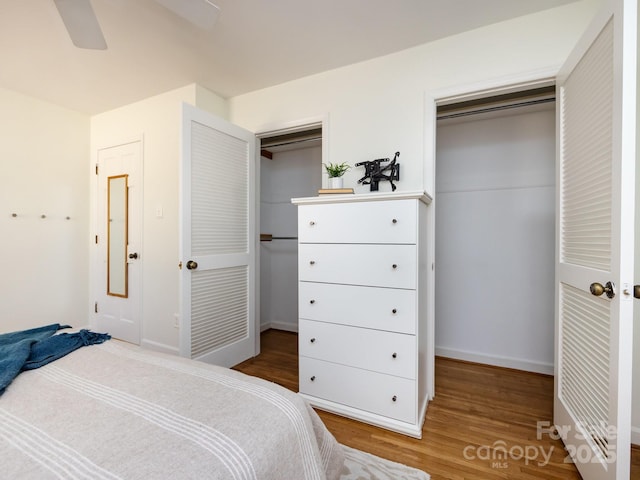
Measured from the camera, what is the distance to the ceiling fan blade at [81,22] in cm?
129

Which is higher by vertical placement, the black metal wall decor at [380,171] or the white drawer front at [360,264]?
the black metal wall decor at [380,171]

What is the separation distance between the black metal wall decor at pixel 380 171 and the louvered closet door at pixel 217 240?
1177 millimetres

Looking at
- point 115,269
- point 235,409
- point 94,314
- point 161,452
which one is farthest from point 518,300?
point 94,314

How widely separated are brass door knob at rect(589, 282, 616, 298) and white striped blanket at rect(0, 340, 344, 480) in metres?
1.21

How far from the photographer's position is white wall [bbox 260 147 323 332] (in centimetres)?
367

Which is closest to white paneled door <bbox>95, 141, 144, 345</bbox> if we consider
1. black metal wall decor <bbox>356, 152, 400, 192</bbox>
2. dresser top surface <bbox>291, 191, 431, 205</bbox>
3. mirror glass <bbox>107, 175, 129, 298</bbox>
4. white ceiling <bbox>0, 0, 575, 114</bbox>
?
mirror glass <bbox>107, 175, 129, 298</bbox>

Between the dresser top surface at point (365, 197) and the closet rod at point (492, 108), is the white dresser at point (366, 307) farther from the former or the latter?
the closet rod at point (492, 108)

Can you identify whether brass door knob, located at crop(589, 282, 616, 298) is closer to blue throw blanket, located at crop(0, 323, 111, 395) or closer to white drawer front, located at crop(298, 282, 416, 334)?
white drawer front, located at crop(298, 282, 416, 334)

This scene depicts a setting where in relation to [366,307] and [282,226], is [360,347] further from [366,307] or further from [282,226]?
[282,226]

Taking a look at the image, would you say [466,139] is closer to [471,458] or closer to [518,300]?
[518,300]

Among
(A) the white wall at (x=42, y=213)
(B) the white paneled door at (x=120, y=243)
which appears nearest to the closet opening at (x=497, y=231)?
(B) the white paneled door at (x=120, y=243)

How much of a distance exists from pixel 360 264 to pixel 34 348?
62.4 inches

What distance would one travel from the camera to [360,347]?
1841 mm

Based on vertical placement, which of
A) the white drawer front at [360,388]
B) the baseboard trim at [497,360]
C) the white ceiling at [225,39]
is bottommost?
the baseboard trim at [497,360]
